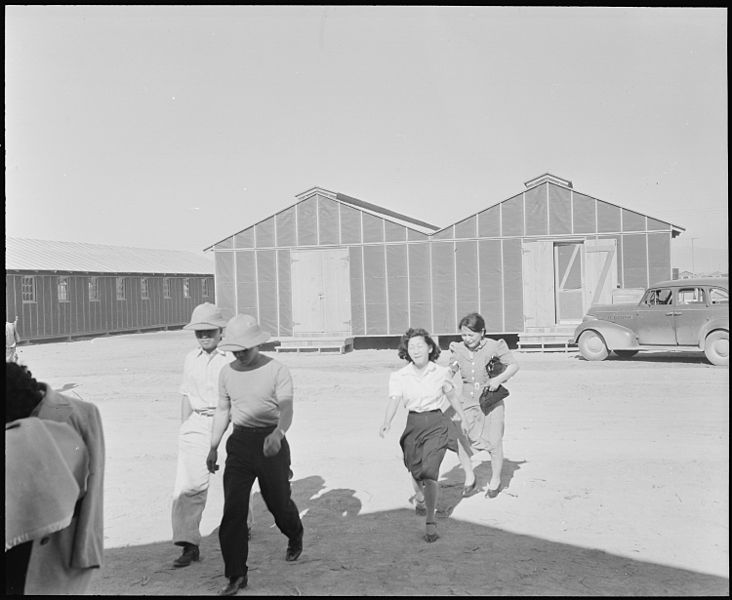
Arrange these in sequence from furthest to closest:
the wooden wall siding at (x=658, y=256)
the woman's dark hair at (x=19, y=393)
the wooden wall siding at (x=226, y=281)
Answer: the wooden wall siding at (x=226, y=281)
the wooden wall siding at (x=658, y=256)
the woman's dark hair at (x=19, y=393)

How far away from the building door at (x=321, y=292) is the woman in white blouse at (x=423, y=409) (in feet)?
45.6

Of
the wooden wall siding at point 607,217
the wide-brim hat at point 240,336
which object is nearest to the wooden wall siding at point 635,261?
the wooden wall siding at point 607,217

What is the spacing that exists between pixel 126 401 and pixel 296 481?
226 inches

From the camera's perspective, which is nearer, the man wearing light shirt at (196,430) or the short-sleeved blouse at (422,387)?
the man wearing light shirt at (196,430)

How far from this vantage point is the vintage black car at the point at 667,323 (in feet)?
48.1

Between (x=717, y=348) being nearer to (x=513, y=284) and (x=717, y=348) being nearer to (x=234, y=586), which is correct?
(x=513, y=284)

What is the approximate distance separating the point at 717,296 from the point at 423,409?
11.0 meters

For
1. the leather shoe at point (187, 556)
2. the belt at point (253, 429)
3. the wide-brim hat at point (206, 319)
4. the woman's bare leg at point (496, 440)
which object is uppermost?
the wide-brim hat at point (206, 319)

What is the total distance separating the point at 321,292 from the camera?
781 inches

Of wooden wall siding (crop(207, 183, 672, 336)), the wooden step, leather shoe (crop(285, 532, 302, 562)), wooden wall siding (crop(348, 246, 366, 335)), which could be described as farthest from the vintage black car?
leather shoe (crop(285, 532, 302, 562))

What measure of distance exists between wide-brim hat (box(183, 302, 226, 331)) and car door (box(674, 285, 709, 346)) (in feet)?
39.3

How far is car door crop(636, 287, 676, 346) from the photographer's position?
15273 millimetres

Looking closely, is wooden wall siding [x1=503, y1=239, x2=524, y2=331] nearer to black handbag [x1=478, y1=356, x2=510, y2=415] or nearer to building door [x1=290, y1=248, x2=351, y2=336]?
building door [x1=290, y1=248, x2=351, y2=336]

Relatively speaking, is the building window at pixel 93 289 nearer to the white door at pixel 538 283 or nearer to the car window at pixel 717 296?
the white door at pixel 538 283
